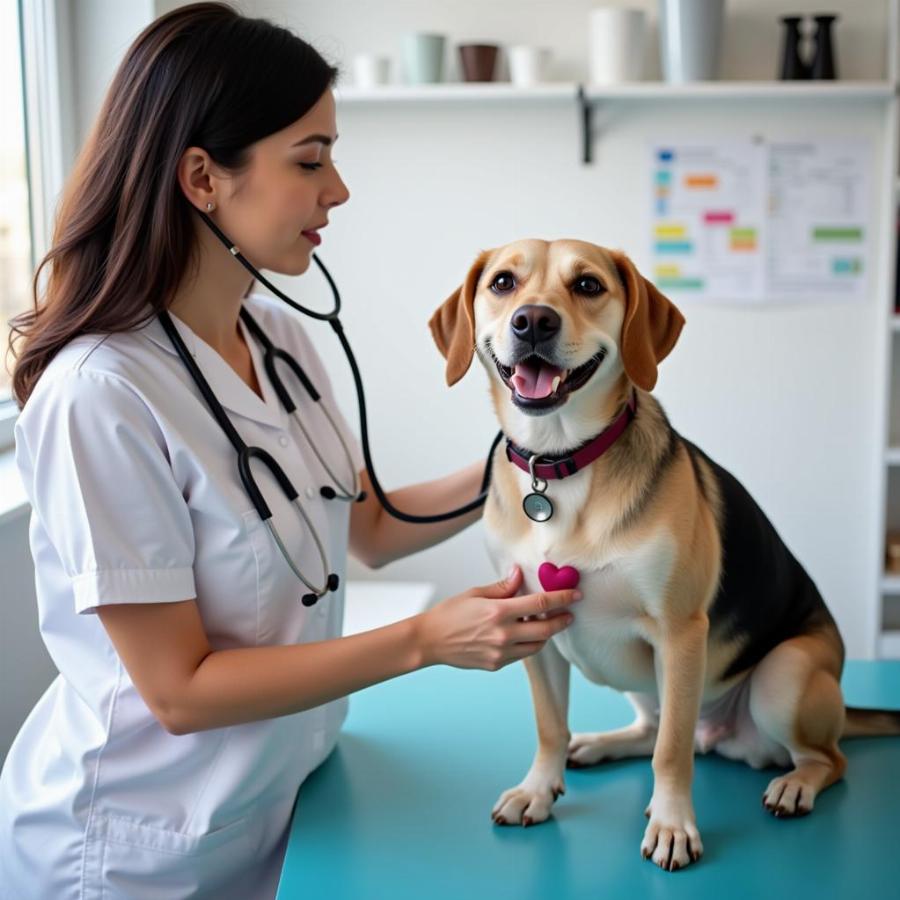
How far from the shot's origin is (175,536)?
1.22 m

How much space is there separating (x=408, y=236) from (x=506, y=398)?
2086 millimetres

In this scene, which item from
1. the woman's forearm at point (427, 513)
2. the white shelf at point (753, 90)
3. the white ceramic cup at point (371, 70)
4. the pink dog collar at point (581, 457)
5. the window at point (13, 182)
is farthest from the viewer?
the white ceramic cup at point (371, 70)

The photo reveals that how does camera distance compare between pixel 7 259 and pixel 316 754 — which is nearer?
pixel 316 754

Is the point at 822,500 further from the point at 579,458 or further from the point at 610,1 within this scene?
the point at 579,458

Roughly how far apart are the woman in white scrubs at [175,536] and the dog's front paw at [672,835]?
0.24m

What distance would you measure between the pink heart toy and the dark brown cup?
2.17 metres

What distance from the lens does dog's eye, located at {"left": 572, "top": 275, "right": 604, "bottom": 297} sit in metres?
1.29

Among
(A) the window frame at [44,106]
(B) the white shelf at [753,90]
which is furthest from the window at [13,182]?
(B) the white shelf at [753,90]

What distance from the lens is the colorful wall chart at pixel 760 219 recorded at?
3207 millimetres

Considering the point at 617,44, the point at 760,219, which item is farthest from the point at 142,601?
the point at 760,219

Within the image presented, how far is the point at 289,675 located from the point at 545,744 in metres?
0.34

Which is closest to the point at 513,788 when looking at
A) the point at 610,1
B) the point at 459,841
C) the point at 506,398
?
the point at 459,841

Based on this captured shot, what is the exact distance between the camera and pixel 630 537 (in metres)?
1.23

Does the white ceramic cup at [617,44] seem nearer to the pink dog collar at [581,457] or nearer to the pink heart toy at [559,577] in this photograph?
the pink dog collar at [581,457]
